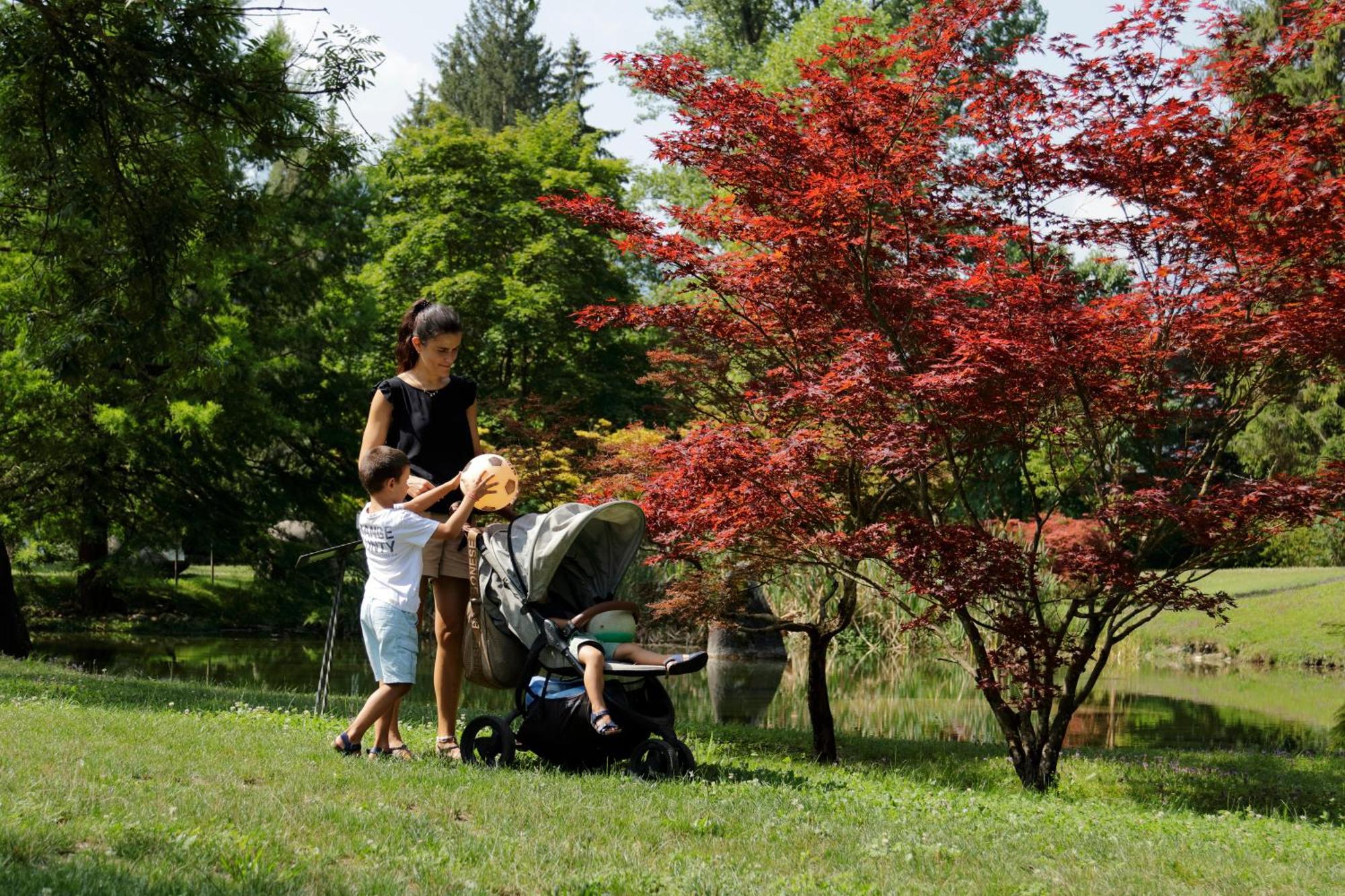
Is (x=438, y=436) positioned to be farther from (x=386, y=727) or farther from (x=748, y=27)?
(x=748, y=27)

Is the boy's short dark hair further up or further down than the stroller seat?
further up

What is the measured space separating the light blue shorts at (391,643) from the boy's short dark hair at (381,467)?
545mm

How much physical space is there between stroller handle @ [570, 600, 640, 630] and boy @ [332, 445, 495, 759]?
27.2 inches

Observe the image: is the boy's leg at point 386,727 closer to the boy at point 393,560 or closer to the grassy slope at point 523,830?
the boy at point 393,560

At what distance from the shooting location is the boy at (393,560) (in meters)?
5.39

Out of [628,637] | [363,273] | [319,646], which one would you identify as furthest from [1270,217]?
[363,273]

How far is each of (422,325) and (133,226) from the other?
4879 mm

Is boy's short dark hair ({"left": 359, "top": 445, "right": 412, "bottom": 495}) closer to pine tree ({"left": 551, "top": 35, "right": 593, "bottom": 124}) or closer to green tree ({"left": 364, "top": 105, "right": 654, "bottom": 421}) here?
green tree ({"left": 364, "top": 105, "right": 654, "bottom": 421})

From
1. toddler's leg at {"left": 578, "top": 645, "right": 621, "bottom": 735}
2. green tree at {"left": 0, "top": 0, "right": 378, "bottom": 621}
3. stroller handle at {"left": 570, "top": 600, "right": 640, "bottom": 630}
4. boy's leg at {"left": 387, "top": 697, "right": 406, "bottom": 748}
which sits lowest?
boy's leg at {"left": 387, "top": 697, "right": 406, "bottom": 748}

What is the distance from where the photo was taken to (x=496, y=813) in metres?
4.29

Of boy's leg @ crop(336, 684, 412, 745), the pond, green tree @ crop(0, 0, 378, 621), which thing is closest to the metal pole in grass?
boy's leg @ crop(336, 684, 412, 745)

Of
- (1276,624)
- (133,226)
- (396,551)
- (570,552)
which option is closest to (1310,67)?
(1276,624)

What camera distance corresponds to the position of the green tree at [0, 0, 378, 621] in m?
8.83

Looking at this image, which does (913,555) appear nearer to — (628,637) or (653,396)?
(628,637)
